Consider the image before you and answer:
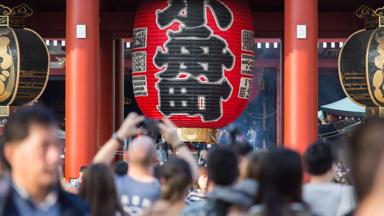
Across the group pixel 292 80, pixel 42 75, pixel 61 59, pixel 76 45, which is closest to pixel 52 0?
pixel 42 75

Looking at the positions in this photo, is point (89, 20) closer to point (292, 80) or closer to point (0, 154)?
point (292, 80)

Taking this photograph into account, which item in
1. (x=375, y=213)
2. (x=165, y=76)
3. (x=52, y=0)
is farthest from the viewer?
(x=52, y=0)

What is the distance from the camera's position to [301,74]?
34.7 feet

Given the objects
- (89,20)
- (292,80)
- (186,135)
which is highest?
(89,20)

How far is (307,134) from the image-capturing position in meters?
10.5

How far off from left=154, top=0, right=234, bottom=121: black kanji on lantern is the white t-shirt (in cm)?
541

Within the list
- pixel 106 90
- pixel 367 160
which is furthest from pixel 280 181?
pixel 106 90

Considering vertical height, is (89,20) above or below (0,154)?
above

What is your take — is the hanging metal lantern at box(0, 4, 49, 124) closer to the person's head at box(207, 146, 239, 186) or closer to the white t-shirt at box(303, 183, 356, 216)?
the white t-shirt at box(303, 183, 356, 216)

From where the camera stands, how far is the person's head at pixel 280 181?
3.30 m

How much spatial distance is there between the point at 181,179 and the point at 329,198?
3.01 ft

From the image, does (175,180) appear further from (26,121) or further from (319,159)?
(26,121)

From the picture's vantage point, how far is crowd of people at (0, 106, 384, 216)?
8.86ft

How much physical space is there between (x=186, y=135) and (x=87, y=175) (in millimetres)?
6089
